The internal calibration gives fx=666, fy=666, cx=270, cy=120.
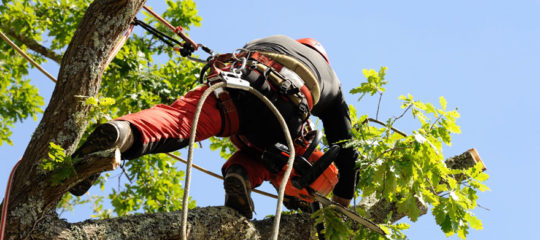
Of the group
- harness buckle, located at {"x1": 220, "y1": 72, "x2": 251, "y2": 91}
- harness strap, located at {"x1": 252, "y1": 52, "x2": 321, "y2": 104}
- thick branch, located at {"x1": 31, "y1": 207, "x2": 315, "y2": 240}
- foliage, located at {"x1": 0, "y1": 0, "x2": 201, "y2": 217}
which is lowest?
thick branch, located at {"x1": 31, "y1": 207, "x2": 315, "y2": 240}

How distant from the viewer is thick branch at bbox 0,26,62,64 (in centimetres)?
798

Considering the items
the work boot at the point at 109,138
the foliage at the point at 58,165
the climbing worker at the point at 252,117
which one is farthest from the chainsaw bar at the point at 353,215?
the foliage at the point at 58,165

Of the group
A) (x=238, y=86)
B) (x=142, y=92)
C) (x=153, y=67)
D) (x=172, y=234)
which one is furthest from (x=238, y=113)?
(x=153, y=67)

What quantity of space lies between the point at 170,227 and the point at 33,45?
5.58 meters

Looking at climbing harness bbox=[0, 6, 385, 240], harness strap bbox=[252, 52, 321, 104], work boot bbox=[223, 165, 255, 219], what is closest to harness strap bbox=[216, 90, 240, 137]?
climbing harness bbox=[0, 6, 385, 240]

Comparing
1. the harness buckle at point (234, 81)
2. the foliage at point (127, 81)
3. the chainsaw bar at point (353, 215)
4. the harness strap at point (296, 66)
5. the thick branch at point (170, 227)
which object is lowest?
the thick branch at point (170, 227)

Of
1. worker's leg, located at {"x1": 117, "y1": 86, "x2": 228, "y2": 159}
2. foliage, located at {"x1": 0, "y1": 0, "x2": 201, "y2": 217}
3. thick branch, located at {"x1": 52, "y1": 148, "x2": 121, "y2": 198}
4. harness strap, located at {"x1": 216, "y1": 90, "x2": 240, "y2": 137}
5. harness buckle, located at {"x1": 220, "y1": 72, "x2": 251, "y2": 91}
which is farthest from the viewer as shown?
foliage, located at {"x1": 0, "y1": 0, "x2": 201, "y2": 217}

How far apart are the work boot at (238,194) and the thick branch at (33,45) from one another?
15.5ft

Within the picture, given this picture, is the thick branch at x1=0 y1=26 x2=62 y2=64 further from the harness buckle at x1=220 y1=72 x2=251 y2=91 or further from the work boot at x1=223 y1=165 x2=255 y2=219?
the harness buckle at x1=220 y1=72 x2=251 y2=91

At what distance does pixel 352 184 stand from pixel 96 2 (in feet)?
6.93

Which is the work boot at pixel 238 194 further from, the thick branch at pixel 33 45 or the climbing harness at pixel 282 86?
the thick branch at pixel 33 45

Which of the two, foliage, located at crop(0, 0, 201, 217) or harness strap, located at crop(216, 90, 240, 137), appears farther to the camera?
foliage, located at crop(0, 0, 201, 217)

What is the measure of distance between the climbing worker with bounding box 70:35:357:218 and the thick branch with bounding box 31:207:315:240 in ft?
0.46

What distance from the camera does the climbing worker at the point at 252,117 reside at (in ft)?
10.4
